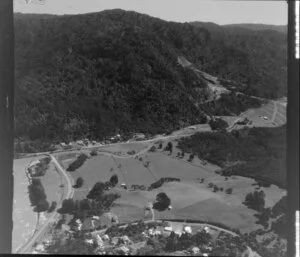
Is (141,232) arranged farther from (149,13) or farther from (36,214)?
(149,13)

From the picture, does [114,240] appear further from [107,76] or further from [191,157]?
[107,76]

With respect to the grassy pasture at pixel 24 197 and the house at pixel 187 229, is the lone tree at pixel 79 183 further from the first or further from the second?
the house at pixel 187 229

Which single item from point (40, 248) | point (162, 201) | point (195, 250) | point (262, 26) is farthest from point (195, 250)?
point (262, 26)

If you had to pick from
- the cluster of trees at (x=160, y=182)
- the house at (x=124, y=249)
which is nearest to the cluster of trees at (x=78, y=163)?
the cluster of trees at (x=160, y=182)

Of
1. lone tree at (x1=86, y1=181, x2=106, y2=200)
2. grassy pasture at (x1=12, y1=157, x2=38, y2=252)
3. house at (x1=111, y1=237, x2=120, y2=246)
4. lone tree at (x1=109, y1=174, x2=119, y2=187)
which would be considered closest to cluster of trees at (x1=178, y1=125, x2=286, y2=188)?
lone tree at (x1=109, y1=174, x2=119, y2=187)

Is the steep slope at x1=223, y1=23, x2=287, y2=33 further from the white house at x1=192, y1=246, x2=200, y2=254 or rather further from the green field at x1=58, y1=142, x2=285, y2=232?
the white house at x1=192, y1=246, x2=200, y2=254

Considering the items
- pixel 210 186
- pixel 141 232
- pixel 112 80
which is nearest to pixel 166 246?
pixel 141 232
